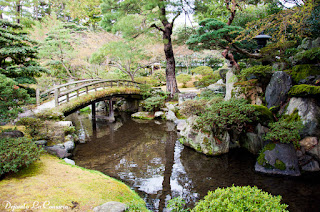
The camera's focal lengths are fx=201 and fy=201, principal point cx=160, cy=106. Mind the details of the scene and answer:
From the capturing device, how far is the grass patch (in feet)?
12.4

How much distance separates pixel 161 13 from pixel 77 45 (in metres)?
9.02

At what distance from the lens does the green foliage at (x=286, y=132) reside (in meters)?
6.37

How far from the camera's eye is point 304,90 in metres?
6.84

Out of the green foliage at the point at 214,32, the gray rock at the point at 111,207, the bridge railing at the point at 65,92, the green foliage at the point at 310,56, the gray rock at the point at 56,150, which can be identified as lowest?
the gray rock at the point at 56,150

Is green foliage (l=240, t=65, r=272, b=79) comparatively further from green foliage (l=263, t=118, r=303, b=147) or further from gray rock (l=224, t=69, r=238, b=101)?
green foliage (l=263, t=118, r=303, b=147)

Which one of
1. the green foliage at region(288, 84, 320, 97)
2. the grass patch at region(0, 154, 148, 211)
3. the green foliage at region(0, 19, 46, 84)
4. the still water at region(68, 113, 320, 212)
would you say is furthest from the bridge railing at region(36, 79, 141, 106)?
the green foliage at region(288, 84, 320, 97)

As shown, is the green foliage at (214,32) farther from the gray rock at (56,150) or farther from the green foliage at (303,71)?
the gray rock at (56,150)

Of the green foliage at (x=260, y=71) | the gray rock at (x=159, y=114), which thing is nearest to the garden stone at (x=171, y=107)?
the gray rock at (x=159, y=114)

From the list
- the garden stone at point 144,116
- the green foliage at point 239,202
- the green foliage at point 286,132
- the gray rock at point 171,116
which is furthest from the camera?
the garden stone at point 144,116

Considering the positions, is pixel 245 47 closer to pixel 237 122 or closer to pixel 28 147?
pixel 237 122

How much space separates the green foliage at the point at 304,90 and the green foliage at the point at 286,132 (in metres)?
1.06

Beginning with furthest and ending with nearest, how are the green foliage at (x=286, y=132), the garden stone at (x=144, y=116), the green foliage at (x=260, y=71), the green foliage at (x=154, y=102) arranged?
the garden stone at (x=144, y=116) → the green foliage at (x=154, y=102) → the green foliage at (x=260, y=71) → the green foliage at (x=286, y=132)

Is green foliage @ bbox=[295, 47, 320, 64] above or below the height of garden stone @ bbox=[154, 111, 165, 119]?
above

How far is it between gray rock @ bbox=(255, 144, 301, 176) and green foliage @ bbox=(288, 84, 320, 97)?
6.11 feet
